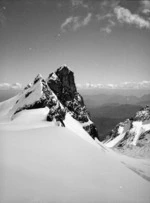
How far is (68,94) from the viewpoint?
96438mm

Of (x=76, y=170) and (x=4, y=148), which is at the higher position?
(x=4, y=148)

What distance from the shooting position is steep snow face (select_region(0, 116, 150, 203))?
22.5 ft

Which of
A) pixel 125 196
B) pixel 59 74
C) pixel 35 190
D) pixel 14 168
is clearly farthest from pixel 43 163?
pixel 59 74

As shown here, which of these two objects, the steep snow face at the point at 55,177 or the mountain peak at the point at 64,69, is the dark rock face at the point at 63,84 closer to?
the mountain peak at the point at 64,69

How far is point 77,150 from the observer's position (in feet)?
45.3

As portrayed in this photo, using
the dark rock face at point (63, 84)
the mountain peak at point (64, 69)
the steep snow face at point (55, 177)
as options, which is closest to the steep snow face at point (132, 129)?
the dark rock face at point (63, 84)

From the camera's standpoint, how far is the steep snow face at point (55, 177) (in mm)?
6859

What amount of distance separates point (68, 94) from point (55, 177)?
3483 inches

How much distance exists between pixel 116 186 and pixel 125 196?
1023mm

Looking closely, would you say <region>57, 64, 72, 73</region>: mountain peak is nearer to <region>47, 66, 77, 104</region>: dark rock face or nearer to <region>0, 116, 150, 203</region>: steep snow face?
<region>47, 66, 77, 104</region>: dark rock face

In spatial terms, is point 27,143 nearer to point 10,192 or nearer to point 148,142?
point 10,192

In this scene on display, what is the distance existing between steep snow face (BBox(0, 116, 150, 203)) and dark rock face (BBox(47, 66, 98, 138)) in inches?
2944

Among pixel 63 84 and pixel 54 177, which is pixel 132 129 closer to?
pixel 63 84

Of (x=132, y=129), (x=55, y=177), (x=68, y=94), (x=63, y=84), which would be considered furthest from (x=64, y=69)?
(x=55, y=177)
